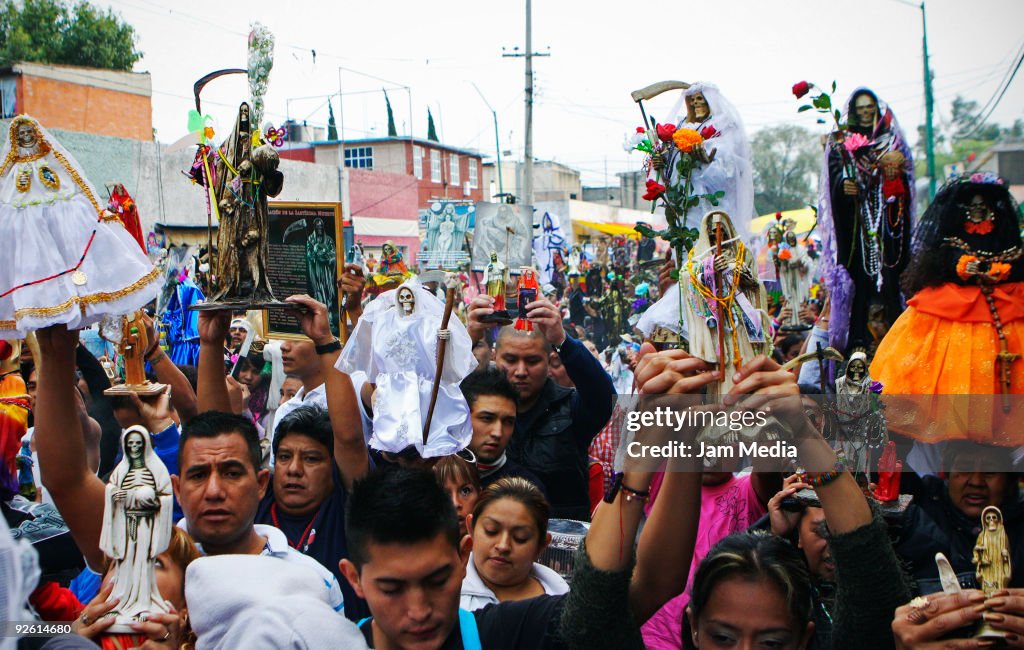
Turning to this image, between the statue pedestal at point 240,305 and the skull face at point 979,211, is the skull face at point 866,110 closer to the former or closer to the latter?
the skull face at point 979,211

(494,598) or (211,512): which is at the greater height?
(211,512)

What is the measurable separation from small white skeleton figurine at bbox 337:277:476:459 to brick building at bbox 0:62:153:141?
1766 cm

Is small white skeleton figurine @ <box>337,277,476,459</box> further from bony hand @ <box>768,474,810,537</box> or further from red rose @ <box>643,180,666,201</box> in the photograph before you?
bony hand @ <box>768,474,810,537</box>

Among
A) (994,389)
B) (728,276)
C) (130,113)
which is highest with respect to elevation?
(130,113)

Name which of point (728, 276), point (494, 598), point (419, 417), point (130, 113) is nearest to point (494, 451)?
point (419, 417)

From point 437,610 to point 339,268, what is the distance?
267cm

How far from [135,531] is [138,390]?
4.64ft

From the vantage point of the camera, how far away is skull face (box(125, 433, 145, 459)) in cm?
247

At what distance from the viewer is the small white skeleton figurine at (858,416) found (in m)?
2.97

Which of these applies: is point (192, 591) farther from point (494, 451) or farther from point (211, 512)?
point (494, 451)

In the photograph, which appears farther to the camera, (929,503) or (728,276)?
(929,503)

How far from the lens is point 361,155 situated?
1875 inches

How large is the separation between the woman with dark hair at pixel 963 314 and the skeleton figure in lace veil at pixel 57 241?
12.5ft

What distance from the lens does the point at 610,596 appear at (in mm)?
2328
